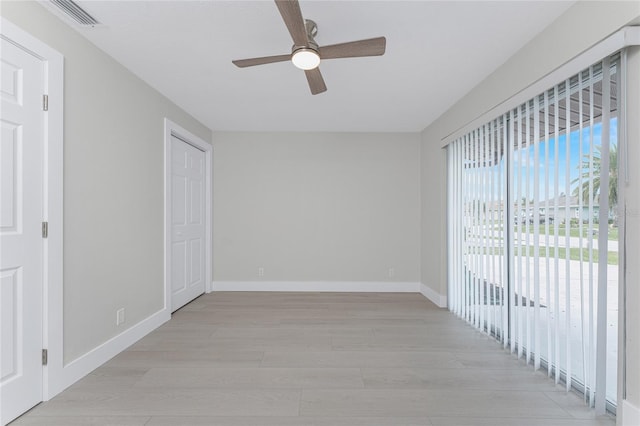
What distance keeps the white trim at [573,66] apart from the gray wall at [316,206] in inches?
78.5

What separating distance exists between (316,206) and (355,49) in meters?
3.01

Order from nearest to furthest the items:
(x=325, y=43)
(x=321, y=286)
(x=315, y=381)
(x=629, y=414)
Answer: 1. (x=629, y=414)
2. (x=315, y=381)
3. (x=325, y=43)
4. (x=321, y=286)

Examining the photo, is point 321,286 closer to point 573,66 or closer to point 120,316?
point 120,316

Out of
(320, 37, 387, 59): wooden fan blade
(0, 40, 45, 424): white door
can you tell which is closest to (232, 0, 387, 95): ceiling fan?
(320, 37, 387, 59): wooden fan blade

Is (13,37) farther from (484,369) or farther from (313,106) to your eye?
(484,369)

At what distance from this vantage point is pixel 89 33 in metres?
2.27

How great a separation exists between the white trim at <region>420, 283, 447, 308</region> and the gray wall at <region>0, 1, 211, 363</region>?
3233mm

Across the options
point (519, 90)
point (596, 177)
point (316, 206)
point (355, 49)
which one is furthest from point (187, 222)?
point (596, 177)

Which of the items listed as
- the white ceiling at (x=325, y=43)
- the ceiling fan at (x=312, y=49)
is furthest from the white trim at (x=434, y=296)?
the ceiling fan at (x=312, y=49)

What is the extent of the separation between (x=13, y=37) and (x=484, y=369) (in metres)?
3.65

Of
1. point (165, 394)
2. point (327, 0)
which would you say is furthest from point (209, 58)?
point (165, 394)

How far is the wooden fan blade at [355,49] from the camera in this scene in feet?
6.30

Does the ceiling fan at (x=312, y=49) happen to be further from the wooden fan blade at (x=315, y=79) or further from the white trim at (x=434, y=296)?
the white trim at (x=434, y=296)

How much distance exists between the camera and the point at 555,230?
6.97 feet
